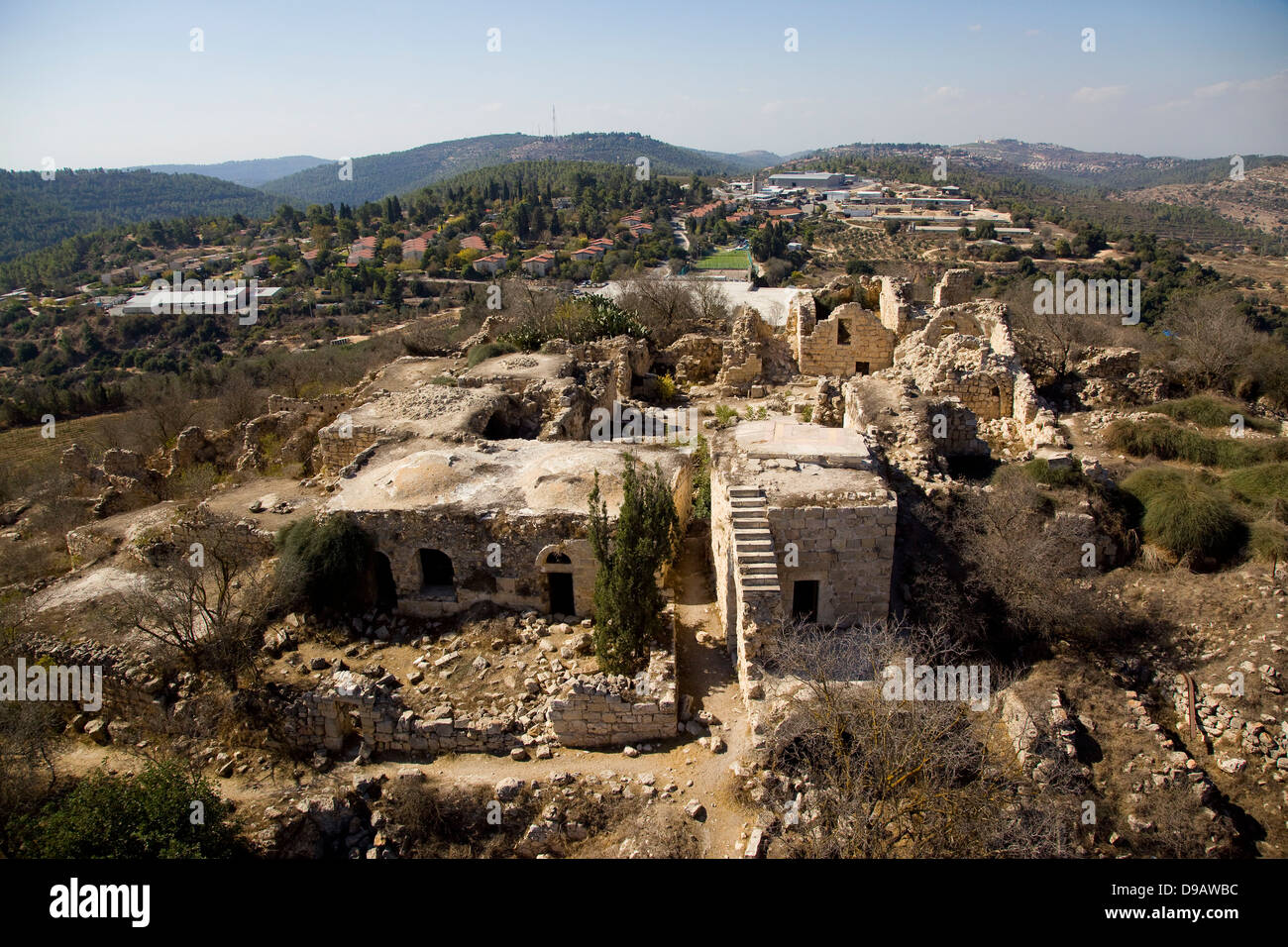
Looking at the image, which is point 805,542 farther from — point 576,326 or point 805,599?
point 576,326

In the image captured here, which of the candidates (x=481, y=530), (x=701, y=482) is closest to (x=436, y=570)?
(x=481, y=530)

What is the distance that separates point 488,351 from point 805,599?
14283mm

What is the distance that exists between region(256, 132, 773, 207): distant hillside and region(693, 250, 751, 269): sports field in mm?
82513

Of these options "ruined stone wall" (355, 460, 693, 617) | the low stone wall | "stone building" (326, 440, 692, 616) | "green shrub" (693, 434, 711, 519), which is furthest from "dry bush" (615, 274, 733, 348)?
the low stone wall

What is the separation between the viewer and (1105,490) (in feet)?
43.4

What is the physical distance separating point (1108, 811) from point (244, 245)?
102 m

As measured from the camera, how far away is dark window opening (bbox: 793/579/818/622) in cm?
1064

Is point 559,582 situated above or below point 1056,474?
below

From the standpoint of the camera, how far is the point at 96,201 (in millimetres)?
113500

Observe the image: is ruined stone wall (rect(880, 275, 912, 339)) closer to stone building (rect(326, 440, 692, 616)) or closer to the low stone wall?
stone building (rect(326, 440, 692, 616))

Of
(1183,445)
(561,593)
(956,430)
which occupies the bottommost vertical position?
(561,593)

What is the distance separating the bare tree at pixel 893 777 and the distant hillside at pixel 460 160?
146 metres

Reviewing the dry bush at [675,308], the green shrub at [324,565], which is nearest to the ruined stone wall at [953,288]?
the dry bush at [675,308]

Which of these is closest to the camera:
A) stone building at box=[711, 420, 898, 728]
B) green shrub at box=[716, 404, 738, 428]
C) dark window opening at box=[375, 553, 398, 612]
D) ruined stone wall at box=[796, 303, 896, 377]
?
stone building at box=[711, 420, 898, 728]
